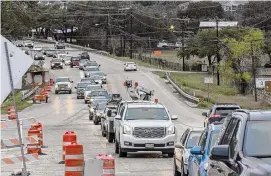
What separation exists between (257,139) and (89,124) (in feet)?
124

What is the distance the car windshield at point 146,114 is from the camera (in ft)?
83.9

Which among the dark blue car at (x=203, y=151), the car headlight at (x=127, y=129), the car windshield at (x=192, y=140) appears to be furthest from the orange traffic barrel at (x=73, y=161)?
the car headlight at (x=127, y=129)

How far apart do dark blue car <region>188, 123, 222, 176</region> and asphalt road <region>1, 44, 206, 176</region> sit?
19.0ft

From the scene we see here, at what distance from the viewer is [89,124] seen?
46.0 meters

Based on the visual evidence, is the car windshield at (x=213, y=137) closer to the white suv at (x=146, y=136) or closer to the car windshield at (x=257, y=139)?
the car windshield at (x=257, y=139)

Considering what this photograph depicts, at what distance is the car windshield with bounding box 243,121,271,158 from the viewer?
27.3ft

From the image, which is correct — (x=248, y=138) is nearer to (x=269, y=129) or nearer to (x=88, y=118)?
(x=269, y=129)

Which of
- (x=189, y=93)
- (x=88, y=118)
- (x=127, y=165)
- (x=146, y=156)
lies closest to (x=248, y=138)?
(x=127, y=165)

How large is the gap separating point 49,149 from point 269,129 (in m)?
20.5

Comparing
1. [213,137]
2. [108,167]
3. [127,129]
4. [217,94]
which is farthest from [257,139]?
[217,94]

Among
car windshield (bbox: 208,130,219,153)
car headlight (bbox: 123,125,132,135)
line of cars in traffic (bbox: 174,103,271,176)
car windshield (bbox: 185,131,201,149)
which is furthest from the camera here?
car headlight (bbox: 123,125,132,135)

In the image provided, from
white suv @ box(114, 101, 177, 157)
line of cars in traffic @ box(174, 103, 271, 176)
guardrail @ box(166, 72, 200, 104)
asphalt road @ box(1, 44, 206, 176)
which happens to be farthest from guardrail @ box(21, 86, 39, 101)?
line of cars in traffic @ box(174, 103, 271, 176)

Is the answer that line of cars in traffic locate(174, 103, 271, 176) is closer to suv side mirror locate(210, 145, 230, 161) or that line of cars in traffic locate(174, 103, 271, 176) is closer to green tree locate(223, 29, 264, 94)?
suv side mirror locate(210, 145, 230, 161)

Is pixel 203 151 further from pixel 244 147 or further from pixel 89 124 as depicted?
pixel 89 124
